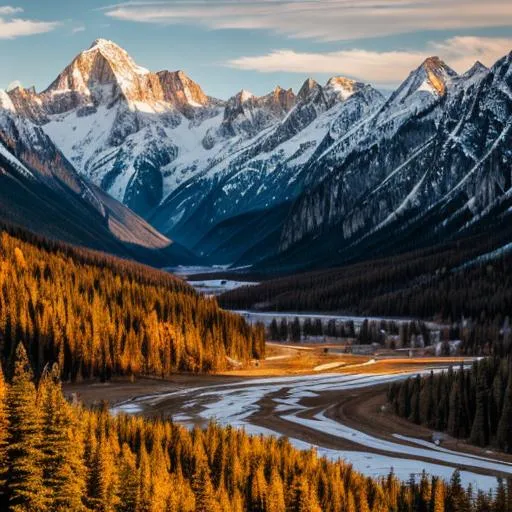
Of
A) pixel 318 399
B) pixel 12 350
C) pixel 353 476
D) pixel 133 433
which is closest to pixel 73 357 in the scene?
pixel 12 350

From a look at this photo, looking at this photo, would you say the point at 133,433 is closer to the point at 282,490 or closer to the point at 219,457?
the point at 219,457

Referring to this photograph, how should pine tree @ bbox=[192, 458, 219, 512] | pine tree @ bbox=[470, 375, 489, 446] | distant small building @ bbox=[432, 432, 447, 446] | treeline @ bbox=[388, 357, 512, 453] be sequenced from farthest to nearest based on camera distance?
distant small building @ bbox=[432, 432, 447, 446]
pine tree @ bbox=[470, 375, 489, 446]
treeline @ bbox=[388, 357, 512, 453]
pine tree @ bbox=[192, 458, 219, 512]

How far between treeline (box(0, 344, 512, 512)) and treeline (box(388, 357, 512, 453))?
17506mm

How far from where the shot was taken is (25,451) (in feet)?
185

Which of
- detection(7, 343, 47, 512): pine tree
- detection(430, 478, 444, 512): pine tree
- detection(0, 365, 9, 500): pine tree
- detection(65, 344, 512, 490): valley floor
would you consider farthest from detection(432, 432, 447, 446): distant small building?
detection(0, 365, 9, 500): pine tree

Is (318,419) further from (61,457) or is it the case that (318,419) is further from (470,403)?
(61,457)

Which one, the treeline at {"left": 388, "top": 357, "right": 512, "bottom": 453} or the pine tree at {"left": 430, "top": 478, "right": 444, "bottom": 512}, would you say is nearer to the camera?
the pine tree at {"left": 430, "top": 478, "right": 444, "bottom": 512}

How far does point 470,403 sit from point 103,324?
58.4 metres

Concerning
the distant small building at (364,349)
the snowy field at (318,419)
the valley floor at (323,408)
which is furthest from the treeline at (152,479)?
the distant small building at (364,349)

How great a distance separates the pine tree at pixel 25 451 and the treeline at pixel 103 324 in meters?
57.5

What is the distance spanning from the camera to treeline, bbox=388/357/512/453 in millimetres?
83000

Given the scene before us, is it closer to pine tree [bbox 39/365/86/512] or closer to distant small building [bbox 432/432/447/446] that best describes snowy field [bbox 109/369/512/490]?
distant small building [bbox 432/432/447/446]

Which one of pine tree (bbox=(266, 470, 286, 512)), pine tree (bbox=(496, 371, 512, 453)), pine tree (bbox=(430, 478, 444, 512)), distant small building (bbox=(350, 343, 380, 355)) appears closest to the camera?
pine tree (bbox=(430, 478, 444, 512))

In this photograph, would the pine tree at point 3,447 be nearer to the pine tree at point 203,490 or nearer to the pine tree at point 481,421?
the pine tree at point 203,490
